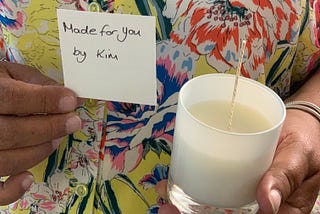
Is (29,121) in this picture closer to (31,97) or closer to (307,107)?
(31,97)

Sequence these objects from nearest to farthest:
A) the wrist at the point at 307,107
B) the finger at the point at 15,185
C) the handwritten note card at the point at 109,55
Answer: the handwritten note card at the point at 109,55
the finger at the point at 15,185
the wrist at the point at 307,107

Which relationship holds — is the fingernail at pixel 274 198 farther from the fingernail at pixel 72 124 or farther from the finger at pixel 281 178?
the fingernail at pixel 72 124

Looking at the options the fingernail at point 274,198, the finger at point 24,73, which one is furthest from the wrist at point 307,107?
the finger at point 24,73

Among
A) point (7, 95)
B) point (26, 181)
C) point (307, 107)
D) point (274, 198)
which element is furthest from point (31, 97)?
point (307, 107)

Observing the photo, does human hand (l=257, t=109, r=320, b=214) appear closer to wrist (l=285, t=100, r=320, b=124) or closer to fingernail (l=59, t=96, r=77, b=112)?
wrist (l=285, t=100, r=320, b=124)

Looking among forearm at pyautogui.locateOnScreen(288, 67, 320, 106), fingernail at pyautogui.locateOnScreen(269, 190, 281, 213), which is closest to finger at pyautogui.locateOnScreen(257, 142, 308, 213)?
fingernail at pyautogui.locateOnScreen(269, 190, 281, 213)

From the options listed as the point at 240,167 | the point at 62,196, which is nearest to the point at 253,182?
the point at 240,167

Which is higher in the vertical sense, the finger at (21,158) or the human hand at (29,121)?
the human hand at (29,121)
